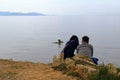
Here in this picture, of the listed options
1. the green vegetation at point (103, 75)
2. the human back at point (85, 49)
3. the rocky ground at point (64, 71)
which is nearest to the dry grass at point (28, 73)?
the rocky ground at point (64, 71)

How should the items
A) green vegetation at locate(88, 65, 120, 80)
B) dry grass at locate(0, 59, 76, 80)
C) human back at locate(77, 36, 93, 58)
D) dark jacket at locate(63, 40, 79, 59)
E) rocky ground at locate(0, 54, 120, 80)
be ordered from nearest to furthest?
green vegetation at locate(88, 65, 120, 80)
rocky ground at locate(0, 54, 120, 80)
dry grass at locate(0, 59, 76, 80)
human back at locate(77, 36, 93, 58)
dark jacket at locate(63, 40, 79, 59)

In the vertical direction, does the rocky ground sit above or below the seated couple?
below

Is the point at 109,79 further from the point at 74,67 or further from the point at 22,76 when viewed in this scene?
the point at 22,76

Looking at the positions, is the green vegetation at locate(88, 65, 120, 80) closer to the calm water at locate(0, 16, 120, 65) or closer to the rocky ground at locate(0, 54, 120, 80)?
the rocky ground at locate(0, 54, 120, 80)

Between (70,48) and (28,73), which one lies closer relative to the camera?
(28,73)

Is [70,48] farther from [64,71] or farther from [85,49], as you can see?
[64,71]

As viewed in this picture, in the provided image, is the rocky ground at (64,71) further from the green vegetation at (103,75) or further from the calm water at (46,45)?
the calm water at (46,45)

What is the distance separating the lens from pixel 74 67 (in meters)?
11.3

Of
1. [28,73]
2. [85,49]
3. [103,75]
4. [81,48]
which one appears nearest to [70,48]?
[81,48]

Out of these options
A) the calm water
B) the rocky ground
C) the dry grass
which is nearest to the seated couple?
the rocky ground

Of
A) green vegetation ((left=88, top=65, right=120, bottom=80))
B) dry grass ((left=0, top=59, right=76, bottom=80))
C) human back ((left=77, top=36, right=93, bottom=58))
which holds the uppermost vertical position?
human back ((left=77, top=36, right=93, bottom=58))

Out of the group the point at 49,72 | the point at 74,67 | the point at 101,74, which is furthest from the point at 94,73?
the point at 49,72

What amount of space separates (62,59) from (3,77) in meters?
2.55

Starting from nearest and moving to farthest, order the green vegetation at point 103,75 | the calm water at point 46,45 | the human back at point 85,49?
the green vegetation at point 103,75 < the human back at point 85,49 < the calm water at point 46,45
